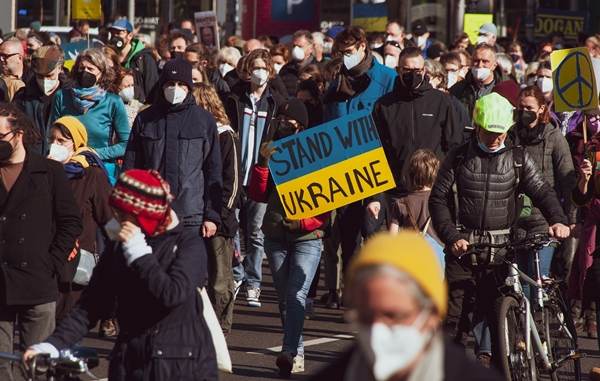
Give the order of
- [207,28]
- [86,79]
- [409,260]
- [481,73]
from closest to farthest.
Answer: [409,260] < [86,79] < [481,73] < [207,28]

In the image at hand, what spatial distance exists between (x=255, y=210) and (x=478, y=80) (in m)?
2.42

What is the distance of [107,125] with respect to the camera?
11.3 metres

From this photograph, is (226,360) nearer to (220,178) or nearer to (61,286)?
(61,286)

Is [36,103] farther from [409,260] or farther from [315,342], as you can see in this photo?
[409,260]

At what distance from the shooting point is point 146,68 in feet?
51.1

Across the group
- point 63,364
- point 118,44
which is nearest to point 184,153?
point 63,364

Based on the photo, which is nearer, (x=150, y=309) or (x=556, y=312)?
(x=150, y=309)

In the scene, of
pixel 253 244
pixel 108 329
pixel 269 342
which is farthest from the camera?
pixel 253 244

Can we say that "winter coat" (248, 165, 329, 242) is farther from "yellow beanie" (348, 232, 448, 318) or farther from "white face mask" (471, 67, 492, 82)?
"yellow beanie" (348, 232, 448, 318)

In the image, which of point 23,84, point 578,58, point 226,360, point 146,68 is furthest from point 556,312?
point 146,68

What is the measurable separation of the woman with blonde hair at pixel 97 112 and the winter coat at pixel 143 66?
3.07 m

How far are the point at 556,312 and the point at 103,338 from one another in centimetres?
335

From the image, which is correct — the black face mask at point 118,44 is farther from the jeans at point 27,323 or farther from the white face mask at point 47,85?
the jeans at point 27,323

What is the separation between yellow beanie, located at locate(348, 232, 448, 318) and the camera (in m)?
3.33
